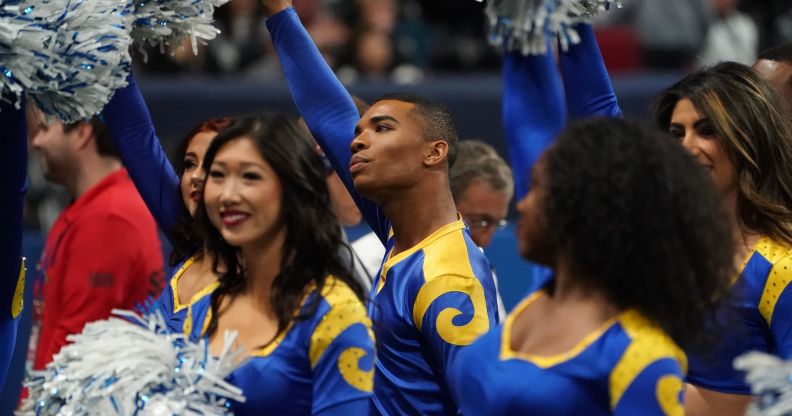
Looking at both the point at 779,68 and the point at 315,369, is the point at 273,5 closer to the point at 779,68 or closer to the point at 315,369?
the point at 315,369

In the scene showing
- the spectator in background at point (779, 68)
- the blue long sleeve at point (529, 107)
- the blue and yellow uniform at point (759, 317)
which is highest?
the blue long sleeve at point (529, 107)

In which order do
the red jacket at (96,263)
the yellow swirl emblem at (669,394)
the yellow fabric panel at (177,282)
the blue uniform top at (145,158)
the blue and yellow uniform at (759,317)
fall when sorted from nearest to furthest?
the yellow swirl emblem at (669,394)
the blue and yellow uniform at (759,317)
the yellow fabric panel at (177,282)
the blue uniform top at (145,158)
the red jacket at (96,263)

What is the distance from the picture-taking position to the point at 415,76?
818 cm

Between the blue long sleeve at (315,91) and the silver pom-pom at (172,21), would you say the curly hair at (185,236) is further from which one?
the silver pom-pom at (172,21)

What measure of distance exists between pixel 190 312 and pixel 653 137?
111 cm

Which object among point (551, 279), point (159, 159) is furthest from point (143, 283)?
point (551, 279)

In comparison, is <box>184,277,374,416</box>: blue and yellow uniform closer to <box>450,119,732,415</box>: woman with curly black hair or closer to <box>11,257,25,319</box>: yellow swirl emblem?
<box>450,119,732,415</box>: woman with curly black hair

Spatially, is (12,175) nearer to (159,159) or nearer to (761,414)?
(159,159)

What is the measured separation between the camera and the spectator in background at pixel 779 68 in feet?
12.0

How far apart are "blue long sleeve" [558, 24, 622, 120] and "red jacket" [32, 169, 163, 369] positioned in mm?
2029

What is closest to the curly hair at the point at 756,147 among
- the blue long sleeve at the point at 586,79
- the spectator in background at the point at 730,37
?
the blue long sleeve at the point at 586,79

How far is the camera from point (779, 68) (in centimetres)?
371

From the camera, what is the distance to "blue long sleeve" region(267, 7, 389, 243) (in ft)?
11.3

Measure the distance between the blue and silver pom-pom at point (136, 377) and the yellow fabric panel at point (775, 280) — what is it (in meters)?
1.21
